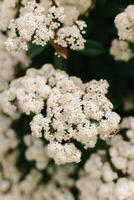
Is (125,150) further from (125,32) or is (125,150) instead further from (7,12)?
(7,12)

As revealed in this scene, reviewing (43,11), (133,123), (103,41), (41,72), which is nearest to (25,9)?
(43,11)

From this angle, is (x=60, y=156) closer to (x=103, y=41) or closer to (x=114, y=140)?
(x=114, y=140)

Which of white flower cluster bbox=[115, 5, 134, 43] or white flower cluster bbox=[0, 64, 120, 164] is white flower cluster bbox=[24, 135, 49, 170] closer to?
white flower cluster bbox=[0, 64, 120, 164]

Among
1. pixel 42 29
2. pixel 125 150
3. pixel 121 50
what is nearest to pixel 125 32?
pixel 121 50

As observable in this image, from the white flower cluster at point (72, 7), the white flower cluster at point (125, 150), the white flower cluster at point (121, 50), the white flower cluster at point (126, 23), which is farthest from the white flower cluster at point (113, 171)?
the white flower cluster at point (72, 7)

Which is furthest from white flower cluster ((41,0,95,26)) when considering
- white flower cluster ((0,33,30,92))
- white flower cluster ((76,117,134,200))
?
white flower cluster ((76,117,134,200))
